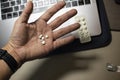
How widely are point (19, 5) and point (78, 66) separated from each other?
0.96ft

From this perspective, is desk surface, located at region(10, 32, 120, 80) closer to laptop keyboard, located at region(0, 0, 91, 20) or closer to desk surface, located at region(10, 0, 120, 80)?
desk surface, located at region(10, 0, 120, 80)

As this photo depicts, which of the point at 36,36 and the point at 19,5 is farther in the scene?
the point at 19,5

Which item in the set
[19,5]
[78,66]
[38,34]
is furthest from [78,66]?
[19,5]

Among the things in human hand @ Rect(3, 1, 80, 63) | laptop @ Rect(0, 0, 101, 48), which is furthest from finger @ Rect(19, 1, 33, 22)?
laptop @ Rect(0, 0, 101, 48)

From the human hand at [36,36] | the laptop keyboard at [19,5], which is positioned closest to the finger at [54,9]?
the human hand at [36,36]

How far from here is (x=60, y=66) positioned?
79cm

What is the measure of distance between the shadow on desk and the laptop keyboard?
0.17 m

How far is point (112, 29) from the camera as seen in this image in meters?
0.78

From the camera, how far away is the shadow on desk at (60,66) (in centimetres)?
77

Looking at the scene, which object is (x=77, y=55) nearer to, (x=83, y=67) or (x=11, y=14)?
(x=83, y=67)

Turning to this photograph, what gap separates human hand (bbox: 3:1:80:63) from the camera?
2.27 ft

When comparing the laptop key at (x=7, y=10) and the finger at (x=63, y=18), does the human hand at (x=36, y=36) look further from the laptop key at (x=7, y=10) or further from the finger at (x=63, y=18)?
the laptop key at (x=7, y=10)

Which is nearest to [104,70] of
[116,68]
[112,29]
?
[116,68]

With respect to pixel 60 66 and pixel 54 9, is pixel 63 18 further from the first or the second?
pixel 60 66
